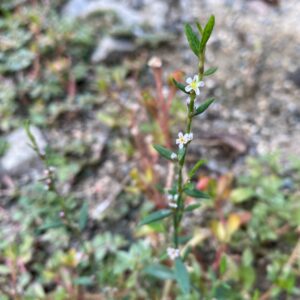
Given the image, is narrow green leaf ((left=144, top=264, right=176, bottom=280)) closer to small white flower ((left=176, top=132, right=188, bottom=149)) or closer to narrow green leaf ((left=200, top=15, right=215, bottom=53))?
small white flower ((left=176, top=132, right=188, bottom=149))

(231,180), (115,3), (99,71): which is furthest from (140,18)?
(231,180)

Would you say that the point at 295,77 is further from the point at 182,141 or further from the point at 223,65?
the point at 182,141

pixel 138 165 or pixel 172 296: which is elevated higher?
pixel 138 165

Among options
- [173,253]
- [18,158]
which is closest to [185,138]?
[173,253]

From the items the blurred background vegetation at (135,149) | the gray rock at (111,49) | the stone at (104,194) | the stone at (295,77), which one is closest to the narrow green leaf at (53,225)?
the blurred background vegetation at (135,149)

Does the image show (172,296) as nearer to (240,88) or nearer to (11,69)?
(240,88)
